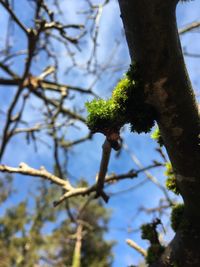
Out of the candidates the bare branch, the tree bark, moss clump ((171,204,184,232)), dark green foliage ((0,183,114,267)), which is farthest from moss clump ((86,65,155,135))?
dark green foliage ((0,183,114,267))

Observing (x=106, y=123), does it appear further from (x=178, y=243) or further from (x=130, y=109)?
(x=178, y=243)

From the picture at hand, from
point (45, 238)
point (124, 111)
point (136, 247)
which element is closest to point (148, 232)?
point (136, 247)

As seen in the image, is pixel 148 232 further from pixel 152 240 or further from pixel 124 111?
pixel 124 111

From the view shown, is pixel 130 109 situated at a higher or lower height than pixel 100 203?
lower

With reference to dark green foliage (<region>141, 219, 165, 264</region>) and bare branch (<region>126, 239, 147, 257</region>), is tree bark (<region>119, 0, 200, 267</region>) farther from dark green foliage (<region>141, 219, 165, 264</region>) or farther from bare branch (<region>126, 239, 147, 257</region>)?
bare branch (<region>126, 239, 147, 257</region>)

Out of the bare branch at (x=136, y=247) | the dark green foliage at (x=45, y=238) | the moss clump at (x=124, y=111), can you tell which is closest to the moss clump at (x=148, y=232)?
the bare branch at (x=136, y=247)

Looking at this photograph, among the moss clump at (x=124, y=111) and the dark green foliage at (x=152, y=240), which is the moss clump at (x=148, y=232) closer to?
the dark green foliage at (x=152, y=240)

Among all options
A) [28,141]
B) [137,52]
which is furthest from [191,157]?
[28,141]
